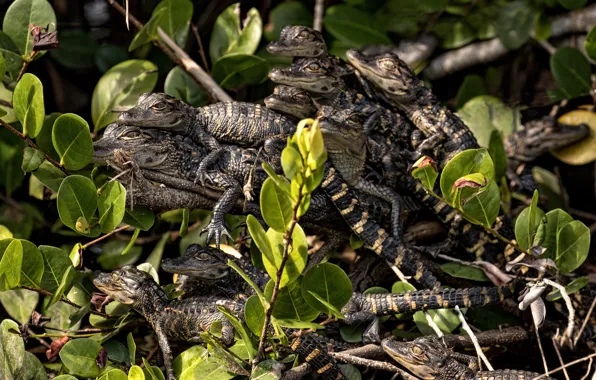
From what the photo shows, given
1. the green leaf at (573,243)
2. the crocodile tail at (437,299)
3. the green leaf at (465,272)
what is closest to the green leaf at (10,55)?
the crocodile tail at (437,299)

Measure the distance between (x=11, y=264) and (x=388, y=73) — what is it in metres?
1.28

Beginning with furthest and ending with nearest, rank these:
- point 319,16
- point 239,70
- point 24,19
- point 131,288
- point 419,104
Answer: point 319,16 < point 239,70 < point 419,104 < point 24,19 < point 131,288

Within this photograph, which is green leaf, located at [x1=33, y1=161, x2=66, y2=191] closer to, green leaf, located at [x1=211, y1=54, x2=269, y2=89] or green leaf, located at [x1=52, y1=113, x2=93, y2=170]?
green leaf, located at [x1=52, y1=113, x2=93, y2=170]

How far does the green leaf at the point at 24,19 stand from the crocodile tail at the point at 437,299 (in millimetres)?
1279

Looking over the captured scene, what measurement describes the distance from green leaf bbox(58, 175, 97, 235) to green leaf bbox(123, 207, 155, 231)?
0.36ft

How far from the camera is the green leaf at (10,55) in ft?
8.11

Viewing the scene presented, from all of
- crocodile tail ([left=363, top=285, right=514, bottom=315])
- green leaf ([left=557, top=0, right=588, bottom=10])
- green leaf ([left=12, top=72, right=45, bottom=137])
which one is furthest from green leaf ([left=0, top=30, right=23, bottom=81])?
green leaf ([left=557, top=0, right=588, bottom=10])

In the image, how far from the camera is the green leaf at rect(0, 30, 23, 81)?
8.11 ft

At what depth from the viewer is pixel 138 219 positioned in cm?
226

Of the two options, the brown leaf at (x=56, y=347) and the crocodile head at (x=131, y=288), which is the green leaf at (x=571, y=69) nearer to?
the crocodile head at (x=131, y=288)

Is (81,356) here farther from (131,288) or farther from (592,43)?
(592,43)

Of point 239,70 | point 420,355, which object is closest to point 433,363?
point 420,355

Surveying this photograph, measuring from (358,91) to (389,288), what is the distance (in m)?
0.65

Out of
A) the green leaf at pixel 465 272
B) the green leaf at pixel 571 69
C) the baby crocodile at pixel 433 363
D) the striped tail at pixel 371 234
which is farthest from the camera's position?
the green leaf at pixel 571 69
